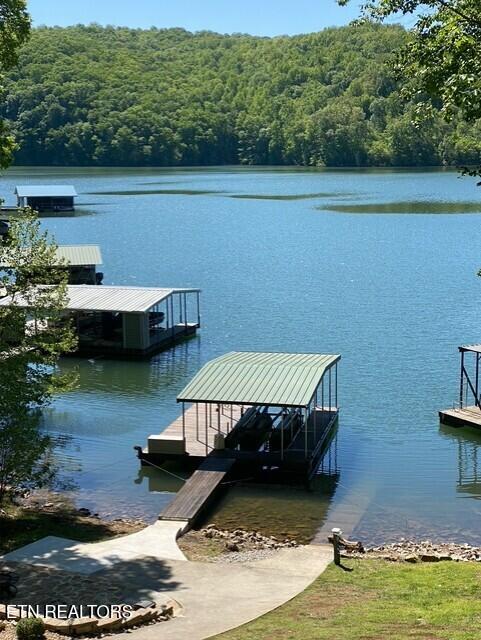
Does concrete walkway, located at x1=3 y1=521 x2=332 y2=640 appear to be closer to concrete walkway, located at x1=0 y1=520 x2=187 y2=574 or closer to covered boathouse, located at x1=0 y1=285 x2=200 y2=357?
concrete walkway, located at x1=0 y1=520 x2=187 y2=574

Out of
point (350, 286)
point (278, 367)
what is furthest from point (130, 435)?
point (350, 286)

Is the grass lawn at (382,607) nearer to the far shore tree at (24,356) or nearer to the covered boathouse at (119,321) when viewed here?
the far shore tree at (24,356)

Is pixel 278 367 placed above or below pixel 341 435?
above

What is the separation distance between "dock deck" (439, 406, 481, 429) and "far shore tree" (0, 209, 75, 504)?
12828 mm

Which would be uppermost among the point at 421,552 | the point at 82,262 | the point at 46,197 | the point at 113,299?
the point at 46,197

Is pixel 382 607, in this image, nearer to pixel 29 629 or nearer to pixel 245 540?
pixel 29 629

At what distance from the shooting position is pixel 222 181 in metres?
161

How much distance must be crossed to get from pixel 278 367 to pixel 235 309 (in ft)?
75.5

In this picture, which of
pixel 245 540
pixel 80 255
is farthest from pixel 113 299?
pixel 245 540

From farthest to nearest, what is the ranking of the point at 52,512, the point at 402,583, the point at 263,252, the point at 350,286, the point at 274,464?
1. the point at 263,252
2. the point at 350,286
3. the point at 274,464
4. the point at 52,512
5. the point at 402,583

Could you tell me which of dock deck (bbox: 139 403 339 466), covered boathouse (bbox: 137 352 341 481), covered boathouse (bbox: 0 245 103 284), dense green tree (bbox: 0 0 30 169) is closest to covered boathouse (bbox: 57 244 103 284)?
covered boathouse (bbox: 0 245 103 284)

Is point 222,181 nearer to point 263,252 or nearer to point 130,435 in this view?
point 263,252

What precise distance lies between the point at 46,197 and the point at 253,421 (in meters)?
74.3

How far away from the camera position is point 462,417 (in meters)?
28.7
